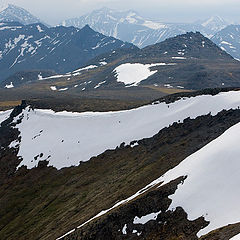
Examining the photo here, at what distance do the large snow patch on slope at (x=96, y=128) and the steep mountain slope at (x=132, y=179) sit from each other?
1.21 ft

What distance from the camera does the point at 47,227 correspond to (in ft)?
187

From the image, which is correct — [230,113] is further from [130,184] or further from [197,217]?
[197,217]

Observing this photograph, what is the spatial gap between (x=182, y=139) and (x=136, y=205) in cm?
2885

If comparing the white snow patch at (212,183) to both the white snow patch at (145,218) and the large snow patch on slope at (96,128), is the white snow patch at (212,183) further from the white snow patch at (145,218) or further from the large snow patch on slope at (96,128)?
the large snow patch on slope at (96,128)

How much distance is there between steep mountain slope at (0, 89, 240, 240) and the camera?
3818cm

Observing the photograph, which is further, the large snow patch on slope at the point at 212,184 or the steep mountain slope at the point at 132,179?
the steep mountain slope at the point at 132,179

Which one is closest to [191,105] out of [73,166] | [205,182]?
[73,166]

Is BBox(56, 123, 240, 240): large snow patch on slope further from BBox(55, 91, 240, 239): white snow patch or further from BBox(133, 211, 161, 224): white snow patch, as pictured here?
BBox(133, 211, 161, 224): white snow patch

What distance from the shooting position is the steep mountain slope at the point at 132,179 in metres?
38.2

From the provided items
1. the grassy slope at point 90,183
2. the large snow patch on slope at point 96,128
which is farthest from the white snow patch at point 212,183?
the large snow patch on slope at point 96,128

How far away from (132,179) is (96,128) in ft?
135

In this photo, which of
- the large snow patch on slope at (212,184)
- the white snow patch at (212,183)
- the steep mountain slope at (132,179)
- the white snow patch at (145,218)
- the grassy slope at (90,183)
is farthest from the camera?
the grassy slope at (90,183)

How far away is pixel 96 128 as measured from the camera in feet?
320

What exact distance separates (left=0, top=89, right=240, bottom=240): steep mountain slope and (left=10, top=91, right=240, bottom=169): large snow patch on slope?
1.21ft
